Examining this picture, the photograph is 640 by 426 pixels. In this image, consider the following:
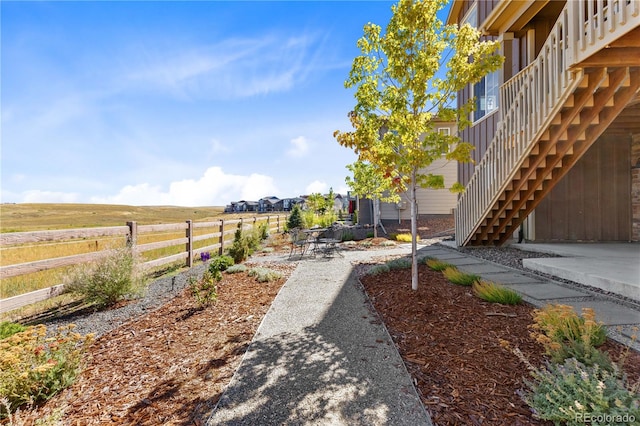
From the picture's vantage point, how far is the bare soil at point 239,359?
206 cm

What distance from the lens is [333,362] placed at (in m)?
2.65

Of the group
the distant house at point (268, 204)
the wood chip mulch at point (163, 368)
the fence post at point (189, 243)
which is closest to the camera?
the wood chip mulch at point (163, 368)

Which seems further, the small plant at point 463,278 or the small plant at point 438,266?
the small plant at point 438,266

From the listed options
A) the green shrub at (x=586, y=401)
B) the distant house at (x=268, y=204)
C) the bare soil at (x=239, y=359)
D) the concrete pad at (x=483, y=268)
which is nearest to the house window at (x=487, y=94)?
the concrete pad at (x=483, y=268)

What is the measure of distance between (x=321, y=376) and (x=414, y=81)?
12.8 feet

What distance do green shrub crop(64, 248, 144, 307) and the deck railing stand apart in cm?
699

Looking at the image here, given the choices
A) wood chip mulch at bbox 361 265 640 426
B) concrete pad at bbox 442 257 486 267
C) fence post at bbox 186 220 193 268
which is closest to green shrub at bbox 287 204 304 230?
fence post at bbox 186 220 193 268

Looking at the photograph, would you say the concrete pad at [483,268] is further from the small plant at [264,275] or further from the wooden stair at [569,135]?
the small plant at [264,275]

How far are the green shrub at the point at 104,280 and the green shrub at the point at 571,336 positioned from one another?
529 cm

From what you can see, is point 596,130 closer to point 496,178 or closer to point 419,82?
point 496,178

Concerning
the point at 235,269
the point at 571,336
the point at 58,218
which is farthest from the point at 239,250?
the point at 58,218

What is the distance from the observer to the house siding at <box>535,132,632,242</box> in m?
7.81

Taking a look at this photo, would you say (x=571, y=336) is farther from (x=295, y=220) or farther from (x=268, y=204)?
(x=268, y=204)

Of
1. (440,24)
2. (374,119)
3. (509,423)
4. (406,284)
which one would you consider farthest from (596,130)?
(509,423)
